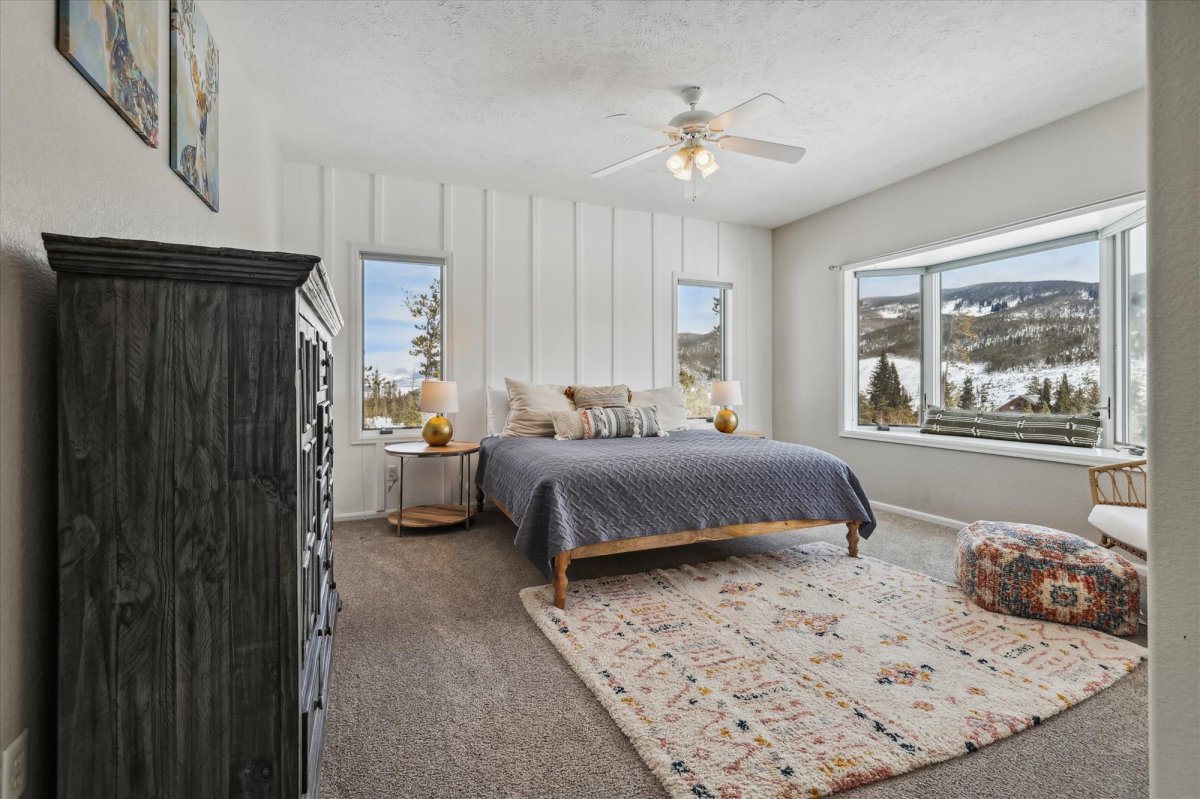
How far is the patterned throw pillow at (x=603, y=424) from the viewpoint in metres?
3.95

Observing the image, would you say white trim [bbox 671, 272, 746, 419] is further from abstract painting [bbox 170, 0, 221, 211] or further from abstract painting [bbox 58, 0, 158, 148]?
abstract painting [bbox 58, 0, 158, 148]

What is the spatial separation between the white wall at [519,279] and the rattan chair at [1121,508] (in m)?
2.94

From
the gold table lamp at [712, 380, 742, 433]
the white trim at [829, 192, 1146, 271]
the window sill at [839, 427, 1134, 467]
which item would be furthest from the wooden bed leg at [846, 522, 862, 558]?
the white trim at [829, 192, 1146, 271]

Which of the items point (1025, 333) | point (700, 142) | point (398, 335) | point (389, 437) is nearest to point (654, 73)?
point (700, 142)

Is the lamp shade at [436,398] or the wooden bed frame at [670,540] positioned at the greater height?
the lamp shade at [436,398]

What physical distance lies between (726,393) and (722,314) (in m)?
1.02

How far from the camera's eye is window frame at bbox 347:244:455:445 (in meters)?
4.18

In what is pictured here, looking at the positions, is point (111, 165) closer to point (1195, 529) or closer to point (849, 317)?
point (1195, 529)

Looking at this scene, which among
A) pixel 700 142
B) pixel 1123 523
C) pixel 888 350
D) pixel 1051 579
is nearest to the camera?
pixel 1051 579

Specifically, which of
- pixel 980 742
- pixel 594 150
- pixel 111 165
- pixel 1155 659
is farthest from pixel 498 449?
pixel 1155 659

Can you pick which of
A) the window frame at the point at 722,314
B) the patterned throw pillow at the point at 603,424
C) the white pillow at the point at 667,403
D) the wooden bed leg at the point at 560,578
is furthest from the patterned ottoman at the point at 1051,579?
the window frame at the point at 722,314

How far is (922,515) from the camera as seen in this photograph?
4.27 metres

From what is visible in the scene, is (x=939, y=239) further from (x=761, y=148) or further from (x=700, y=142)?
(x=700, y=142)

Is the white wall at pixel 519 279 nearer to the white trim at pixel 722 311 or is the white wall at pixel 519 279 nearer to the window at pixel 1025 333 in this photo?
the white trim at pixel 722 311
